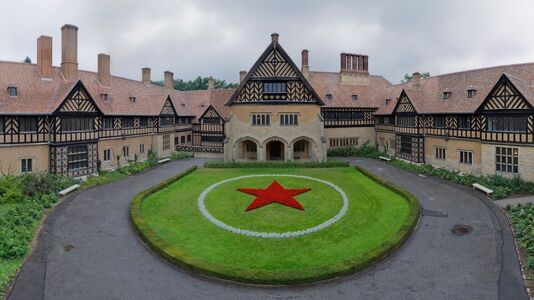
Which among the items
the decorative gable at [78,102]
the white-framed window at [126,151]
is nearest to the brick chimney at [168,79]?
the white-framed window at [126,151]

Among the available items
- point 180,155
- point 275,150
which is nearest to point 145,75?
point 180,155

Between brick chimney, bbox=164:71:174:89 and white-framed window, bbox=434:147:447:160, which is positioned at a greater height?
brick chimney, bbox=164:71:174:89

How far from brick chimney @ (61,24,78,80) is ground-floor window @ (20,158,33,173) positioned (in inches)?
324

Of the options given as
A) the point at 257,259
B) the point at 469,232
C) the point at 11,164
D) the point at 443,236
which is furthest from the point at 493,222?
the point at 11,164

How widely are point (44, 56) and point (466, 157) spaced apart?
3799 cm

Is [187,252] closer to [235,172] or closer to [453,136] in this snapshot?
[235,172]

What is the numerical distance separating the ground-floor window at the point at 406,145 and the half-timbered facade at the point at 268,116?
0.11m

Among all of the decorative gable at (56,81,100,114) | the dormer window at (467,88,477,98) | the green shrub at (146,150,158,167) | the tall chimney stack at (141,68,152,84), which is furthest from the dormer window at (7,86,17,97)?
the dormer window at (467,88,477,98)

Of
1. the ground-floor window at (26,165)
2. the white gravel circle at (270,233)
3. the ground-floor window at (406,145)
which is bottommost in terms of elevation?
the white gravel circle at (270,233)

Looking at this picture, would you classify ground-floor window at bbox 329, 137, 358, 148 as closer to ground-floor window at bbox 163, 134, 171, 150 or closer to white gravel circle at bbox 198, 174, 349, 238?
white gravel circle at bbox 198, 174, 349, 238

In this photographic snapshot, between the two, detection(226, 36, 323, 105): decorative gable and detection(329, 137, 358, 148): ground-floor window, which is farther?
detection(329, 137, 358, 148): ground-floor window

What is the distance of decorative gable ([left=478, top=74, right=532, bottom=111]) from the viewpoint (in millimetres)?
25852

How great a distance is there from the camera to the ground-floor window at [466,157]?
31.1 metres

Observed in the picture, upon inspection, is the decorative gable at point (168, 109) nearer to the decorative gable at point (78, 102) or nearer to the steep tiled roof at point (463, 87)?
the decorative gable at point (78, 102)
